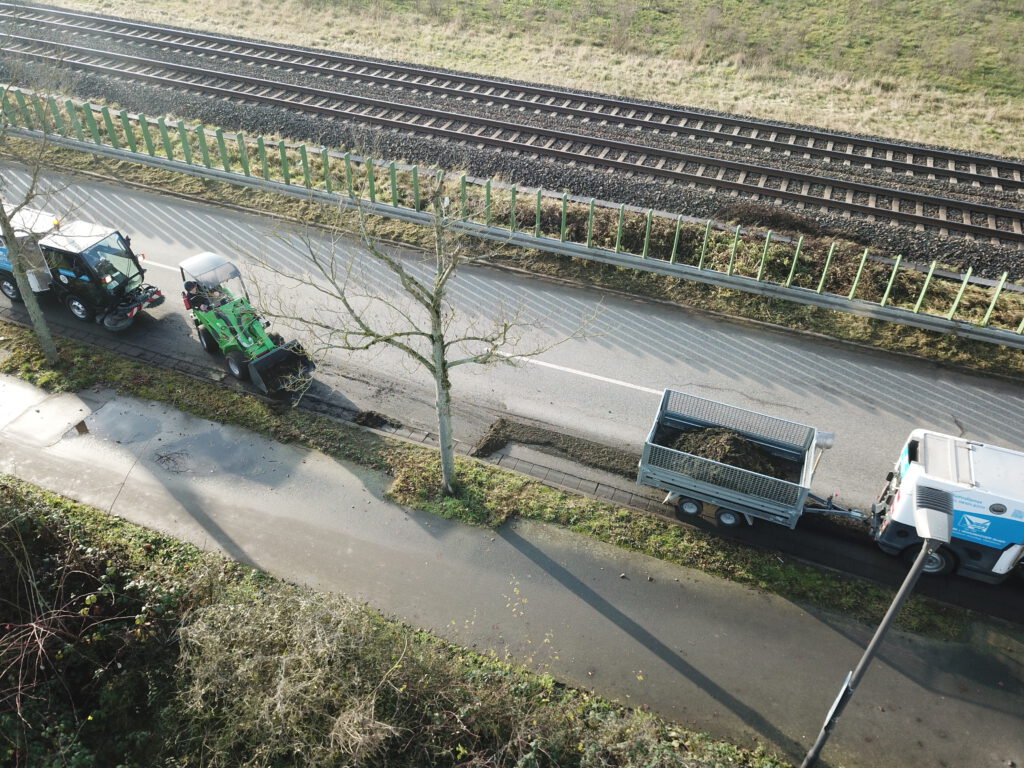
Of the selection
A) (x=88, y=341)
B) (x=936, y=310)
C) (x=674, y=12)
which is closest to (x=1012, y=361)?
(x=936, y=310)

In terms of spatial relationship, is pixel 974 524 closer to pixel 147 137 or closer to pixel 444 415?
pixel 444 415

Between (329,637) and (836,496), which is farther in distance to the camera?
(836,496)

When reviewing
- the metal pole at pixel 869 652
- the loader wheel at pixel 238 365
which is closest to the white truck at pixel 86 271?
the loader wheel at pixel 238 365

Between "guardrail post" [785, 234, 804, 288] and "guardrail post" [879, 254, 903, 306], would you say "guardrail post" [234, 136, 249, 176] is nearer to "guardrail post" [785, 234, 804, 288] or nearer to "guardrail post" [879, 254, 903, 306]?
"guardrail post" [785, 234, 804, 288]

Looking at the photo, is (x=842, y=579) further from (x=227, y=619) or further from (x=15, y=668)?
(x=15, y=668)

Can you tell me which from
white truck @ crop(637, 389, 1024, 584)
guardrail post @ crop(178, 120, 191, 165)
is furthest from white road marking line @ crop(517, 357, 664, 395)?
guardrail post @ crop(178, 120, 191, 165)

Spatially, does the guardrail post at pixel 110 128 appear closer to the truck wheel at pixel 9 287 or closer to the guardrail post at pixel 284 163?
the guardrail post at pixel 284 163
